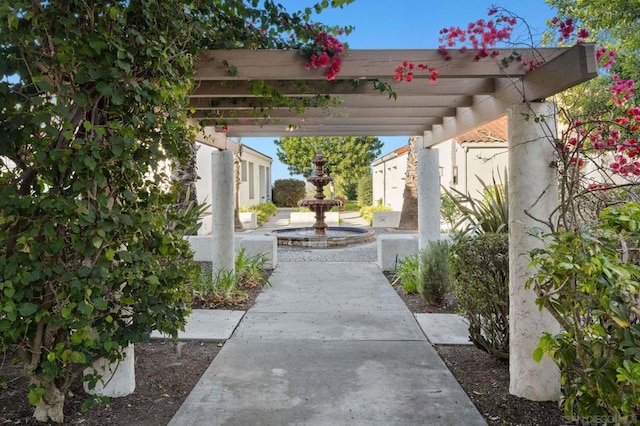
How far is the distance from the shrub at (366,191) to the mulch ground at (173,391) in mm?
25481

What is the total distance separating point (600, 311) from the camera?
7.05 feet

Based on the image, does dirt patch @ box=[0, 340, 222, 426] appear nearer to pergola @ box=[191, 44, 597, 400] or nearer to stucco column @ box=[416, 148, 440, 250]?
pergola @ box=[191, 44, 597, 400]

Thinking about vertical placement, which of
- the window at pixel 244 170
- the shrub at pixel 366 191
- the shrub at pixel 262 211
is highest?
the window at pixel 244 170

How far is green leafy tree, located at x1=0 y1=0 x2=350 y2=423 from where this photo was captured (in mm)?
2570

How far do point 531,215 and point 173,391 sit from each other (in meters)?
3.06

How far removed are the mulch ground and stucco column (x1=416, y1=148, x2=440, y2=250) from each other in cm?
296

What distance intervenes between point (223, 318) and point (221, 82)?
2931 millimetres

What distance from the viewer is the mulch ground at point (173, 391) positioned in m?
3.03

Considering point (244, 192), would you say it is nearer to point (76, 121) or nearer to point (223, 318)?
point (223, 318)

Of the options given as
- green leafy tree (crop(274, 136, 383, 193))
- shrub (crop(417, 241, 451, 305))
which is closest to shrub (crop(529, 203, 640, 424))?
shrub (crop(417, 241, 451, 305))

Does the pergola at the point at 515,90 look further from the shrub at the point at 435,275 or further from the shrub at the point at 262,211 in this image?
the shrub at the point at 262,211

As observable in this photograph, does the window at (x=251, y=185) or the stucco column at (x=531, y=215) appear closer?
the stucco column at (x=531, y=215)

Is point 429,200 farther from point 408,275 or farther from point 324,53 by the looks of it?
point 324,53

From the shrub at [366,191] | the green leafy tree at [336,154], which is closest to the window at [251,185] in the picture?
the green leafy tree at [336,154]
